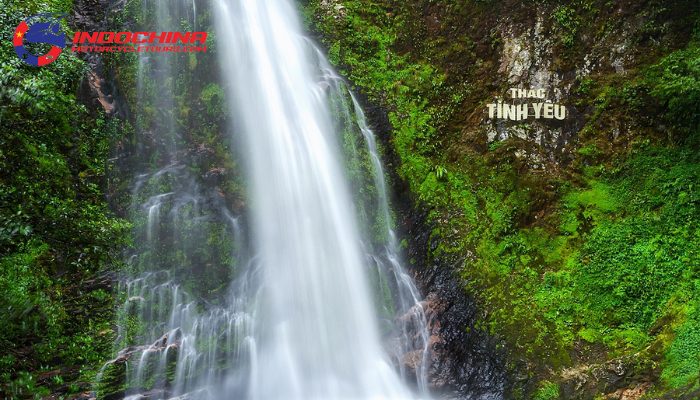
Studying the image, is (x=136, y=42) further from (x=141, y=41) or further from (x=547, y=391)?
(x=547, y=391)

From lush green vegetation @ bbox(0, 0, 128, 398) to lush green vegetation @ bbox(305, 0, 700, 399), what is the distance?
21.1 feet

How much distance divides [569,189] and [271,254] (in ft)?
20.5

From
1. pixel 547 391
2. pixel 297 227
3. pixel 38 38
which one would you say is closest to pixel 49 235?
pixel 38 38

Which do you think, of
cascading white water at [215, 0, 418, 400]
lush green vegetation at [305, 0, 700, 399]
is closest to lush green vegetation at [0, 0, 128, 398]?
cascading white water at [215, 0, 418, 400]

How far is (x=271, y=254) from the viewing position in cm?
988

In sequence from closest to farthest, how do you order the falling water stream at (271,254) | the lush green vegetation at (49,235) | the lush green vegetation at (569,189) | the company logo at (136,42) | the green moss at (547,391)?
the lush green vegetation at (49,235)
the green moss at (547,391)
the lush green vegetation at (569,189)
the falling water stream at (271,254)
the company logo at (136,42)

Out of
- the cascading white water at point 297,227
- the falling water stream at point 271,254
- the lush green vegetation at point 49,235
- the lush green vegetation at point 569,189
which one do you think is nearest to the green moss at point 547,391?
the lush green vegetation at point 569,189

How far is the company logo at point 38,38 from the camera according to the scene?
24.5 ft

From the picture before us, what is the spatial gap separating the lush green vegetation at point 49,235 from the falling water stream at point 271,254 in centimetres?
59

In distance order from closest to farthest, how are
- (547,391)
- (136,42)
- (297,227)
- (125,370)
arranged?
1. (547,391)
2. (125,370)
3. (297,227)
4. (136,42)

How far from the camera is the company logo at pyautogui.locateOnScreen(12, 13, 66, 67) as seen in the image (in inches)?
294

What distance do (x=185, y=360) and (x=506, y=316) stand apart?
577cm

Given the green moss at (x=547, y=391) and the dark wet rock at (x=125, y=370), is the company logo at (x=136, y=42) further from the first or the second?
the green moss at (x=547, y=391)

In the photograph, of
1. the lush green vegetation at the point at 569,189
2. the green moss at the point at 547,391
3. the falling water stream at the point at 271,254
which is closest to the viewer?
the green moss at the point at 547,391
